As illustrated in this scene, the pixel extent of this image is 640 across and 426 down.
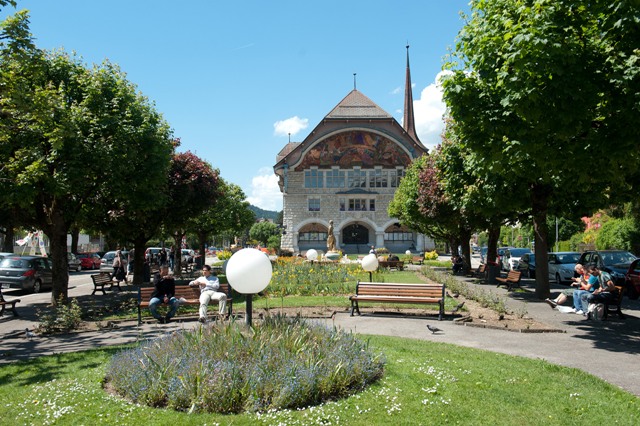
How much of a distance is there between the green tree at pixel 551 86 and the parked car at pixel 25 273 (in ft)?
62.2

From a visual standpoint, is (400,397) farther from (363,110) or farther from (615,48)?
(363,110)

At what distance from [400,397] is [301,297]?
1096 cm

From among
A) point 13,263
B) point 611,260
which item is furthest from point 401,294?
point 13,263

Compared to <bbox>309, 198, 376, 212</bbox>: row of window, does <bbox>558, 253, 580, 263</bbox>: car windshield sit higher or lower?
lower

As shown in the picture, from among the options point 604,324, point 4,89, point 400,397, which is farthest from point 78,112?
point 604,324

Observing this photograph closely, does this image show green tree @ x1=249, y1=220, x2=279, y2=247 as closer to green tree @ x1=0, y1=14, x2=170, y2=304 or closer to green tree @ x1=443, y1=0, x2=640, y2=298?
green tree @ x1=0, y1=14, x2=170, y2=304

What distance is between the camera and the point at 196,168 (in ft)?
79.9

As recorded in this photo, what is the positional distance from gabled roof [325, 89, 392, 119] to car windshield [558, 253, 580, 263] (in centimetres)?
4302

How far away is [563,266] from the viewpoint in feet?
74.6

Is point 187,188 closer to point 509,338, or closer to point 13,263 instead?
point 13,263

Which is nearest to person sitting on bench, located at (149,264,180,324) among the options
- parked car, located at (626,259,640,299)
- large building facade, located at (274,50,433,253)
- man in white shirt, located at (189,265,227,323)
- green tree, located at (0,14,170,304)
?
man in white shirt, located at (189,265,227,323)

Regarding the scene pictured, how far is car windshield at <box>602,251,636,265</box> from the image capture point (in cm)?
1973

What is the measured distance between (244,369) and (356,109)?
6379cm

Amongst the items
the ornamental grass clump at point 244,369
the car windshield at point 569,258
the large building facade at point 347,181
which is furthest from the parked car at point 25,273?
the large building facade at point 347,181
